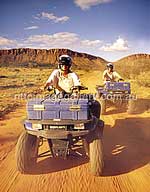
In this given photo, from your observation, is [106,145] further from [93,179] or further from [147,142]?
[93,179]

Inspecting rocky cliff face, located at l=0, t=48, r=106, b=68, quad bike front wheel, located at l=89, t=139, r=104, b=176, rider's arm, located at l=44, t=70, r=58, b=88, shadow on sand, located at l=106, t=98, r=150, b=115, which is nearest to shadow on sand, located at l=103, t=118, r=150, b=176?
quad bike front wheel, located at l=89, t=139, r=104, b=176

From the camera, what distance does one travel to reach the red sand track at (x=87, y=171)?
4.05m

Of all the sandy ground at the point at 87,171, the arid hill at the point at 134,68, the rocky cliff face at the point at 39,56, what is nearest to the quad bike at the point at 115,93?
the sandy ground at the point at 87,171

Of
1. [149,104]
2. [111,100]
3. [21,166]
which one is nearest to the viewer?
[21,166]

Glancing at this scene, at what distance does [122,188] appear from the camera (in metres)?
4.02

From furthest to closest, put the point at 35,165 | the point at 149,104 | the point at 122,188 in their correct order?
the point at 149,104
the point at 35,165
the point at 122,188

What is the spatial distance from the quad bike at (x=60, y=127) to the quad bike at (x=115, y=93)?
15.5 feet

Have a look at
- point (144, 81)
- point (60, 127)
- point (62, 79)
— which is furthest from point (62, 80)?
point (144, 81)

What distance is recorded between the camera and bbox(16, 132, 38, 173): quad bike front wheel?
4309 millimetres

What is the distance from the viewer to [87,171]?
453 cm

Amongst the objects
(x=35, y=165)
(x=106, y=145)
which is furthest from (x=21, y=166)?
(x=106, y=145)

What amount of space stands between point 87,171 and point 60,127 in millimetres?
866

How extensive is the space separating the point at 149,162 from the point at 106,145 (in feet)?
3.55

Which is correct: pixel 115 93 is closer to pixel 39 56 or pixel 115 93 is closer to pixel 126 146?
pixel 126 146
